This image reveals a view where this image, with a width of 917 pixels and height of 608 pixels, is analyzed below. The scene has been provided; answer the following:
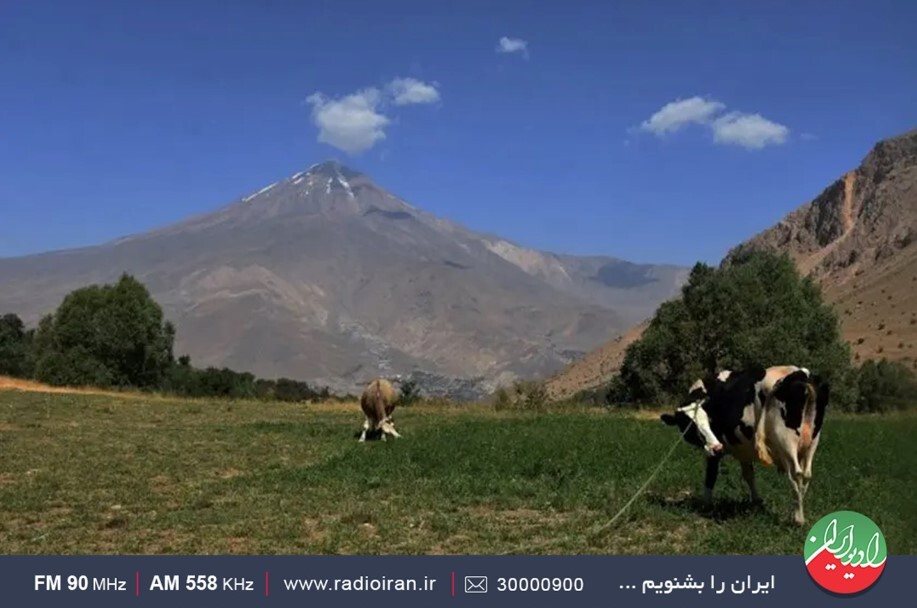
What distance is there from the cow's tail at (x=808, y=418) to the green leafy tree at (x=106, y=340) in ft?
187

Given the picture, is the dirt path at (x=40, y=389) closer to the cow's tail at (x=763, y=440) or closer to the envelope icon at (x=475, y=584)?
the cow's tail at (x=763, y=440)

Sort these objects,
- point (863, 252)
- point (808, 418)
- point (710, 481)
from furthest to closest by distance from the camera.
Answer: point (863, 252) < point (710, 481) < point (808, 418)

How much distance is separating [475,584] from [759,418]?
4560 millimetres

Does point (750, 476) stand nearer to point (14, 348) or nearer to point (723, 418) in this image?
point (723, 418)

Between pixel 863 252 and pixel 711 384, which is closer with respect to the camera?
pixel 711 384

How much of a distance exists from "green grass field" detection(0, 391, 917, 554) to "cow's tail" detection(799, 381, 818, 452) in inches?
29.6

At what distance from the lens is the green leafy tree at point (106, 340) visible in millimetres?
59188

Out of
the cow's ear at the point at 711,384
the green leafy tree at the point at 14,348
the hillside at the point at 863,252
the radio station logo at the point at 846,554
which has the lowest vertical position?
the radio station logo at the point at 846,554

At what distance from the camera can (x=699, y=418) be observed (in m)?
9.77

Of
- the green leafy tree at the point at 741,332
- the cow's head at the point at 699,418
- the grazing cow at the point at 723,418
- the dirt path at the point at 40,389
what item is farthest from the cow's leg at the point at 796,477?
the green leafy tree at the point at 741,332

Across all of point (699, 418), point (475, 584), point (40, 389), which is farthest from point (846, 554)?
point (40, 389)

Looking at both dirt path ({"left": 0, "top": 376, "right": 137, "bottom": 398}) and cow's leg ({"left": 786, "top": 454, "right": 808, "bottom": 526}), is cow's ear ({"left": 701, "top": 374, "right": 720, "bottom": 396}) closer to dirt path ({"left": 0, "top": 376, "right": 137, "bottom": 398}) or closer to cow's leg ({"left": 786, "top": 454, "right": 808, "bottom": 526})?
cow's leg ({"left": 786, "top": 454, "right": 808, "bottom": 526})

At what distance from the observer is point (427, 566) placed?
223 inches

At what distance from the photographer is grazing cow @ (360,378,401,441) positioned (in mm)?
21125
